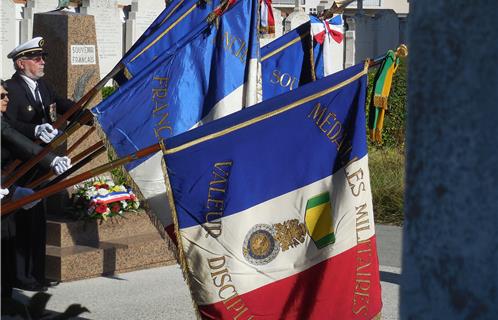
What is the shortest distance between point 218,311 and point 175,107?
1.44 m

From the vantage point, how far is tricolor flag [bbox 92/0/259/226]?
17.2 feet

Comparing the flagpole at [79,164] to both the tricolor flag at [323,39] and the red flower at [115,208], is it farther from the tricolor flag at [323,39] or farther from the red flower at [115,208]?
the tricolor flag at [323,39]

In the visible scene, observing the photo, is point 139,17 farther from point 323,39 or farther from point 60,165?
point 60,165

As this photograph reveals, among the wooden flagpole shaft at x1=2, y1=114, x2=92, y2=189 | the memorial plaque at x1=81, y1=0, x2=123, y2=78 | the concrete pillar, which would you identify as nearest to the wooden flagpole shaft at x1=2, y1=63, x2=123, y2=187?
the wooden flagpole shaft at x1=2, y1=114, x2=92, y2=189

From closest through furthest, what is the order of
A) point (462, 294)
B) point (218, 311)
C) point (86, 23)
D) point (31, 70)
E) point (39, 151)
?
point (462, 294) → point (218, 311) → point (39, 151) → point (31, 70) → point (86, 23)

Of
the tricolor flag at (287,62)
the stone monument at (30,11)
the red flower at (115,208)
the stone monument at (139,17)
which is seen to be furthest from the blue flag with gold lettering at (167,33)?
the stone monument at (139,17)

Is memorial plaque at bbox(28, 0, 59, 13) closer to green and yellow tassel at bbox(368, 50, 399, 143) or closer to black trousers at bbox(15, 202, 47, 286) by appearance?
black trousers at bbox(15, 202, 47, 286)

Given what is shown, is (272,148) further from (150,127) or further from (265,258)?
(150,127)

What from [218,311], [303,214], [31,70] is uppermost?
[31,70]

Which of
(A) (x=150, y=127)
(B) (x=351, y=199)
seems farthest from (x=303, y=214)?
(A) (x=150, y=127)

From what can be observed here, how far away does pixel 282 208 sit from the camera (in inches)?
182

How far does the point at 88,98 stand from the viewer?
6.09 metres

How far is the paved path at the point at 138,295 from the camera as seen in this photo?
250 inches

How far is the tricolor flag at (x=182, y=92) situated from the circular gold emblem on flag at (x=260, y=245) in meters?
0.50
